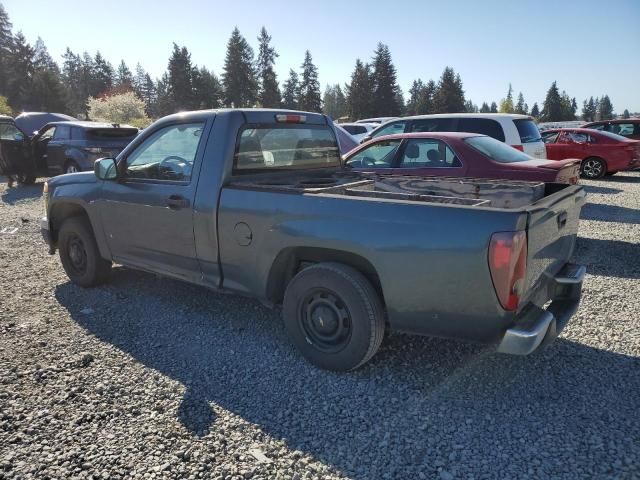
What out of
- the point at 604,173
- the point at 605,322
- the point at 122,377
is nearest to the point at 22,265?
the point at 122,377

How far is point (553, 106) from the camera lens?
7500 cm

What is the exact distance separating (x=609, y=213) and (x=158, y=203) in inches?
349

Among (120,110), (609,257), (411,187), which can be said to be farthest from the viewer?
(120,110)

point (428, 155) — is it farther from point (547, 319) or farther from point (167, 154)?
point (547, 319)

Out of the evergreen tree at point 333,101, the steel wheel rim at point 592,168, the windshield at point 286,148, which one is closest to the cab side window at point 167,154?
the windshield at point 286,148

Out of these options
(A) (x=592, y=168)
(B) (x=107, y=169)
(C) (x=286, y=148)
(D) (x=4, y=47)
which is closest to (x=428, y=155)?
(C) (x=286, y=148)

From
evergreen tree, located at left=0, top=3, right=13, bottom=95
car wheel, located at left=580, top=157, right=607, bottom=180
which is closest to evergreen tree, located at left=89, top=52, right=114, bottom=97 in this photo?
evergreen tree, located at left=0, top=3, right=13, bottom=95

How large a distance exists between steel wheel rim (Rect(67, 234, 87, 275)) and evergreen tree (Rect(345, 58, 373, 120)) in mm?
67396

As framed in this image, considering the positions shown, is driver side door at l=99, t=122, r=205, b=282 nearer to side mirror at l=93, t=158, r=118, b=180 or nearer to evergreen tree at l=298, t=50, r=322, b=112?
side mirror at l=93, t=158, r=118, b=180

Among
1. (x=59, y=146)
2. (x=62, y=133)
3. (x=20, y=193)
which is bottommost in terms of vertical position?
(x=20, y=193)

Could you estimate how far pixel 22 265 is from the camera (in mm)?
5945

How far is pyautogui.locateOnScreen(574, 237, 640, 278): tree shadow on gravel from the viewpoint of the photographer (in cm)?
550

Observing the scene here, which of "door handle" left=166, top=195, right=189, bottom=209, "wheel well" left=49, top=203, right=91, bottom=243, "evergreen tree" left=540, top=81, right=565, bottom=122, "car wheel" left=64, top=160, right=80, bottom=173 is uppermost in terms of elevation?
"evergreen tree" left=540, top=81, right=565, bottom=122

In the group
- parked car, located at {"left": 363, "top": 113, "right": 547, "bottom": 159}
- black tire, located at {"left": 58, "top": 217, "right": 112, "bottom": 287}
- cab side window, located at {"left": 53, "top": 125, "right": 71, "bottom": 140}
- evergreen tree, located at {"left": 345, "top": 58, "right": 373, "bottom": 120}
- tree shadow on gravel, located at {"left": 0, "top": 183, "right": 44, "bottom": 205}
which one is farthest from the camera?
evergreen tree, located at {"left": 345, "top": 58, "right": 373, "bottom": 120}
